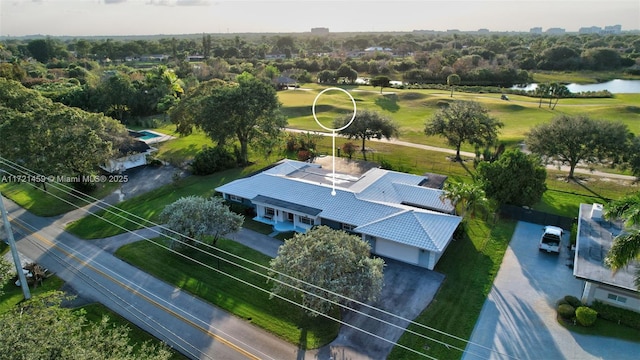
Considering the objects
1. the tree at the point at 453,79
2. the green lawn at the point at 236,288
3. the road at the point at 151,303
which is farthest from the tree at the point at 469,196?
the tree at the point at 453,79

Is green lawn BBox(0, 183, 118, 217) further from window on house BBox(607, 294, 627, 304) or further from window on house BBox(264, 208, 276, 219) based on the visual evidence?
window on house BBox(607, 294, 627, 304)

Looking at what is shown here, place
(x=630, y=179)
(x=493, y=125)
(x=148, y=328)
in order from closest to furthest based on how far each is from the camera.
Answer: (x=148, y=328) → (x=630, y=179) → (x=493, y=125)

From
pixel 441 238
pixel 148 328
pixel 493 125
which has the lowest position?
pixel 148 328

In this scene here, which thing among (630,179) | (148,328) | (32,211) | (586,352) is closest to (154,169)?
(32,211)

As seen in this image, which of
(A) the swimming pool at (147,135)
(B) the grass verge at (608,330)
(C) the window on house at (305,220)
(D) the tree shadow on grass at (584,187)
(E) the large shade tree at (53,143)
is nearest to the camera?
(B) the grass verge at (608,330)

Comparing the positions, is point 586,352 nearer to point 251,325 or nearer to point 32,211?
point 251,325

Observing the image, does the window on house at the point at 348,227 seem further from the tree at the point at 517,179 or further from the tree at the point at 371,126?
the tree at the point at 371,126

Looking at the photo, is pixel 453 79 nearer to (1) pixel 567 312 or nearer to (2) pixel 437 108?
(2) pixel 437 108
